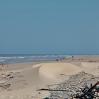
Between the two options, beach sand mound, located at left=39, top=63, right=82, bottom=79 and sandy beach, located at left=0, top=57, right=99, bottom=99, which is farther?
beach sand mound, located at left=39, top=63, right=82, bottom=79

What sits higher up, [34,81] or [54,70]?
[54,70]

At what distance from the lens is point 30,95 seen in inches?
726

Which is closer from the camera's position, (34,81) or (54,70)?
(34,81)

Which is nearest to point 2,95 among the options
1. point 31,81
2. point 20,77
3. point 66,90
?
point 66,90

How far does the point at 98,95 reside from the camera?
15.6 meters

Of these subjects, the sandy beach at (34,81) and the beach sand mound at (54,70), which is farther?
the beach sand mound at (54,70)

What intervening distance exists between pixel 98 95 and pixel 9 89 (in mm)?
7218

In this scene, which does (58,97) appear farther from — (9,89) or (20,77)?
(20,77)

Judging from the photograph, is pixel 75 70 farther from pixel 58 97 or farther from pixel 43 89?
pixel 58 97

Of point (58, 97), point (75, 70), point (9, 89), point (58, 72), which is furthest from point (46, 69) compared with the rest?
point (58, 97)

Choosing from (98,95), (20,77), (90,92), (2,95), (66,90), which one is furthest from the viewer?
(20,77)

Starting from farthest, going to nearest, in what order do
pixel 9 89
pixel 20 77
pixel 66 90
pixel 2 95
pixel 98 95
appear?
pixel 20 77, pixel 9 89, pixel 2 95, pixel 66 90, pixel 98 95

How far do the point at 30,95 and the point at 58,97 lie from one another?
2.41 meters

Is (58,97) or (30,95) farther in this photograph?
(30,95)
